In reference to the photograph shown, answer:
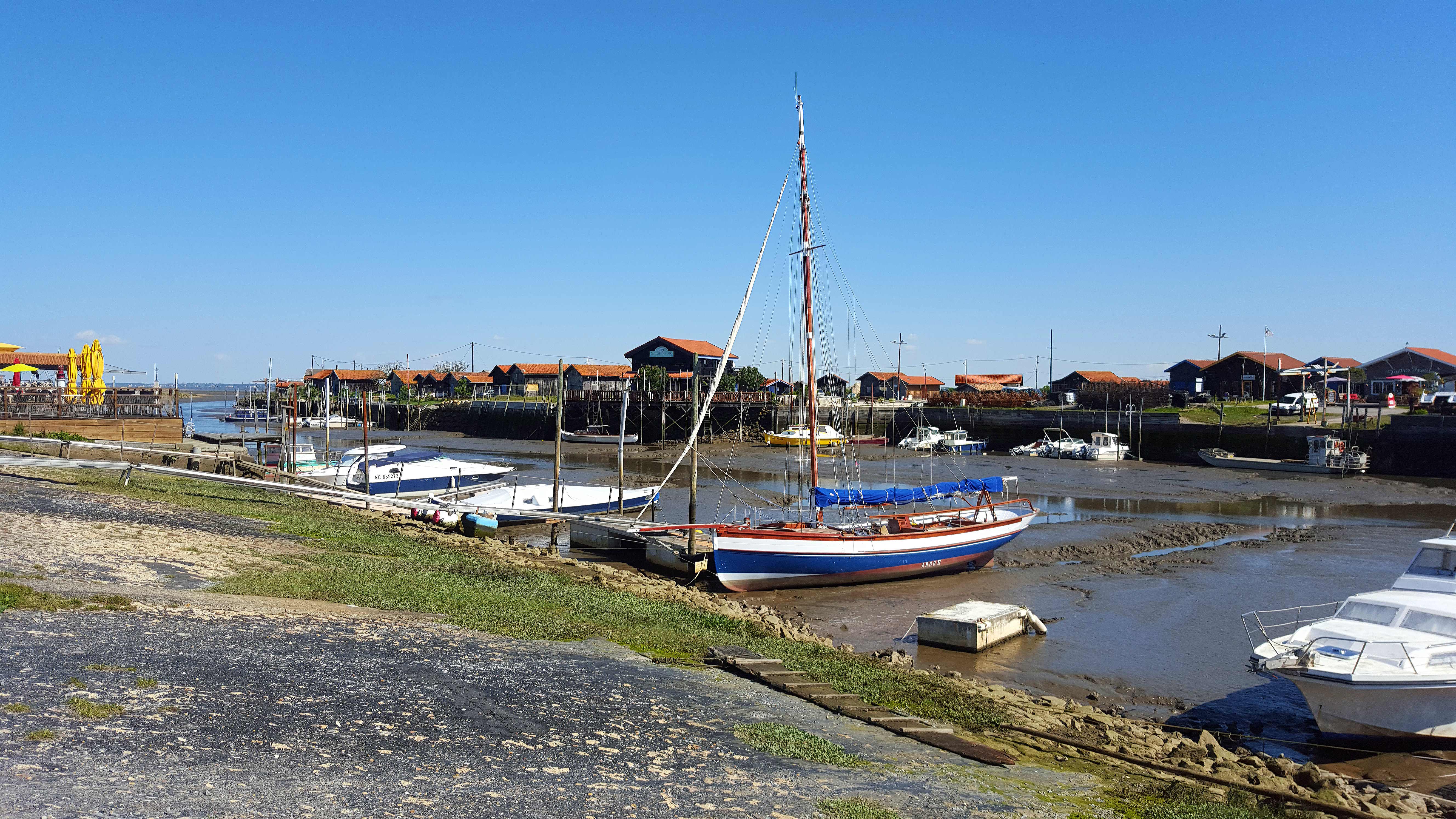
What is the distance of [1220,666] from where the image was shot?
714 inches

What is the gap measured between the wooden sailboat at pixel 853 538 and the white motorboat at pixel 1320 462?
122ft

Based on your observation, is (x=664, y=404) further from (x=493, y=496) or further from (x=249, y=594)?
(x=249, y=594)

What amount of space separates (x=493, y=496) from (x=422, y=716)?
2707 cm

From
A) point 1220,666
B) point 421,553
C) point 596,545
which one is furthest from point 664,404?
point 1220,666

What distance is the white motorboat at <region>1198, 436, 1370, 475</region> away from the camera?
55.9 metres

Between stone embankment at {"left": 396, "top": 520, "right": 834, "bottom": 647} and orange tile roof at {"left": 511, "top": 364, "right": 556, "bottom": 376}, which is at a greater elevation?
orange tile roof at {"left": 511, "top": 364, "right": 556, "bottom": 376}

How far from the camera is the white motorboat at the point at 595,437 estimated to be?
8338 centimetres

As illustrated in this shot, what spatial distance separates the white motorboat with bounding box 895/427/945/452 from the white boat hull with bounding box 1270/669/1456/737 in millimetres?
64153

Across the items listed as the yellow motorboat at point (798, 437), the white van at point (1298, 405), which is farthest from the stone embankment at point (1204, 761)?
the white van at point (1298, 405)

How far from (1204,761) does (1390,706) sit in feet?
13.0

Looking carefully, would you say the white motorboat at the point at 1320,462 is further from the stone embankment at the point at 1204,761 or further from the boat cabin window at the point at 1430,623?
the stone embankment at the point at 1204,761

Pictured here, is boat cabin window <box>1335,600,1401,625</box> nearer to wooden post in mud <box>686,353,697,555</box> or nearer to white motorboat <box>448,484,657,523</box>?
wooden post in mud <box>686,353,697,555</box>

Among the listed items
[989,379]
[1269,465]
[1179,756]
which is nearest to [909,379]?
[989,379]

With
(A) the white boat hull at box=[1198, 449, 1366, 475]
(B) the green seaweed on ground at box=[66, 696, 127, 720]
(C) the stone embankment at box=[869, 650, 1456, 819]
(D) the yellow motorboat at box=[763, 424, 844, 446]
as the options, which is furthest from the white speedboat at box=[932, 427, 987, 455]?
(B) the green seaweed on ground at box=[66, 696, 127, 720]
